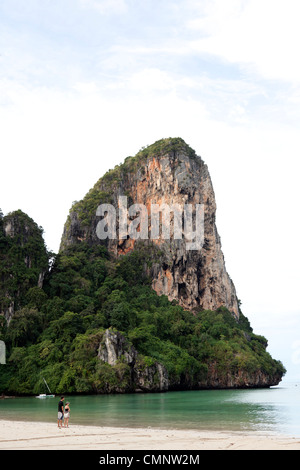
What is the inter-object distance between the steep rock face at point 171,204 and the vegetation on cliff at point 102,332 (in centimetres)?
252

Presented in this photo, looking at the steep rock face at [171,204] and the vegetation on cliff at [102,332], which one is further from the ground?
the steep rock face at [171,204]

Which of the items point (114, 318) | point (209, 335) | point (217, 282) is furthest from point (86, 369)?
point (217, 282)

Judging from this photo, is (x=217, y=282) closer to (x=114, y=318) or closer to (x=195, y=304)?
(x=195, y=304)

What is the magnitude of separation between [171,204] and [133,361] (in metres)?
31.3

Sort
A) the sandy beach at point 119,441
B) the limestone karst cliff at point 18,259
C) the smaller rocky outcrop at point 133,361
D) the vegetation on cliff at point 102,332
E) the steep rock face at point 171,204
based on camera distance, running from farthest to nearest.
→ the steep rock face at point 171,204, the limestone karst cliff at point 18,259, the smaller rocky outcrop at point 133,361, the vegetation on cliff at point 102,332, the sandy beach at point 119,441

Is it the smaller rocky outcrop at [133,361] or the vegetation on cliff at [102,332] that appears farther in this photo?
the smaller rocky outcrop at [133,361]

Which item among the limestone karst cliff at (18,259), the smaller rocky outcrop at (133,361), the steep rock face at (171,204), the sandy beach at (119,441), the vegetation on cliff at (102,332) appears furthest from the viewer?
the steep rock face at (171,204)

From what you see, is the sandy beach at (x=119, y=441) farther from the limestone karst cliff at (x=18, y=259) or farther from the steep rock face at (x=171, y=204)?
the steep rock face at (x=171, y=204)

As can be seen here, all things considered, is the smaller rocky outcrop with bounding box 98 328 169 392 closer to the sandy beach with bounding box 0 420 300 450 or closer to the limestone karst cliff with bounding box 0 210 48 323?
the limestone karst cliff with bounding box 0 210 48 323

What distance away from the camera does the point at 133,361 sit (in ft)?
138

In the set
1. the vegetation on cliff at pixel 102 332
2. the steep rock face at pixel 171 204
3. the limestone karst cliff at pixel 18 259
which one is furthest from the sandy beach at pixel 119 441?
the steep rock face at pixel 171 204

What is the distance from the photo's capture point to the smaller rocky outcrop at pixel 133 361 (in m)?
40.9

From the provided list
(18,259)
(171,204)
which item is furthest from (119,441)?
(171,204)
